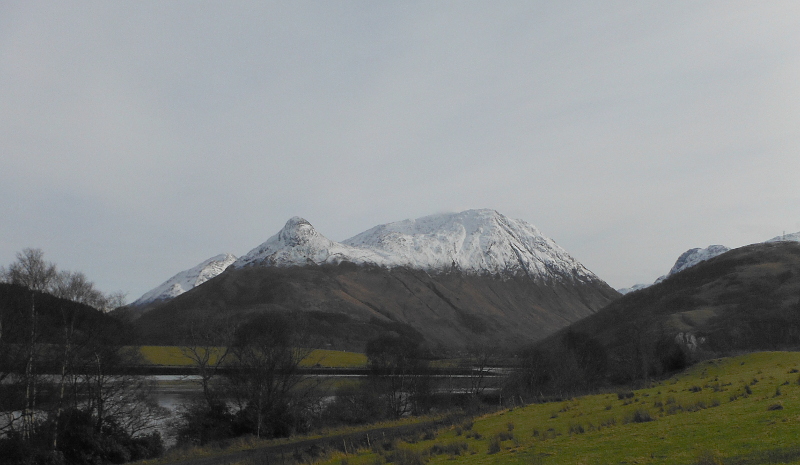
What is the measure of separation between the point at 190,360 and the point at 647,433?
445ft

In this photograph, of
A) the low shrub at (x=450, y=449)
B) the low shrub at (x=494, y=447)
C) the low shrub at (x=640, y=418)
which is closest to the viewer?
the low shrub at (x=494, y=447)

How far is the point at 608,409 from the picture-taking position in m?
39.4

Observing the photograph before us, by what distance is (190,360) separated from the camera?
14150 cm

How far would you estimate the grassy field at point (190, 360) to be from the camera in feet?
430

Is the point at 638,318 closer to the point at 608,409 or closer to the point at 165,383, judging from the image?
the point at 165,383

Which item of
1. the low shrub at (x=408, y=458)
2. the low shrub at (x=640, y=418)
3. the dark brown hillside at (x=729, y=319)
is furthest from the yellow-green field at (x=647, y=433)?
the dark brown hillside at (x=729, y=319)

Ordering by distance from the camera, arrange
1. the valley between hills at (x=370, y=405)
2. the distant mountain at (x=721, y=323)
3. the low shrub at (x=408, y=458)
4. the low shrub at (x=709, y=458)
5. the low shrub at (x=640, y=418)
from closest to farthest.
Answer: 1. the low shrub at (x=709, y=458)
2. the valley between hills at (x=370, y=405)
3. the low shrub at (x=408, y=458)
4. the low shrub at (x=640, y=418)
5. the distant mountain at (x=721, y=323)

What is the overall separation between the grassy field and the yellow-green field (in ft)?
287

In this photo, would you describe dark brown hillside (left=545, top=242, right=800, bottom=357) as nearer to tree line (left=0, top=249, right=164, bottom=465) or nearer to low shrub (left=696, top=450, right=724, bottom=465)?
tree line (left=0, top=249, right=164, bottom=465)

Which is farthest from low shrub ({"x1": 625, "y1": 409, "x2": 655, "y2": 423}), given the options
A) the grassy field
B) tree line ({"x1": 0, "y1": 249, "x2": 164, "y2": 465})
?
the grassy field

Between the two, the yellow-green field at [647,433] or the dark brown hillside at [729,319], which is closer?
the yellow-green field at [647,433]

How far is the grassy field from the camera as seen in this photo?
131163 millimetres

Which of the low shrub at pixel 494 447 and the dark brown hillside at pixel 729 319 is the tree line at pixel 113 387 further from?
the dark brown hillside at pixel 729 319

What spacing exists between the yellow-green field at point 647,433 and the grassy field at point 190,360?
87363 millimetres
